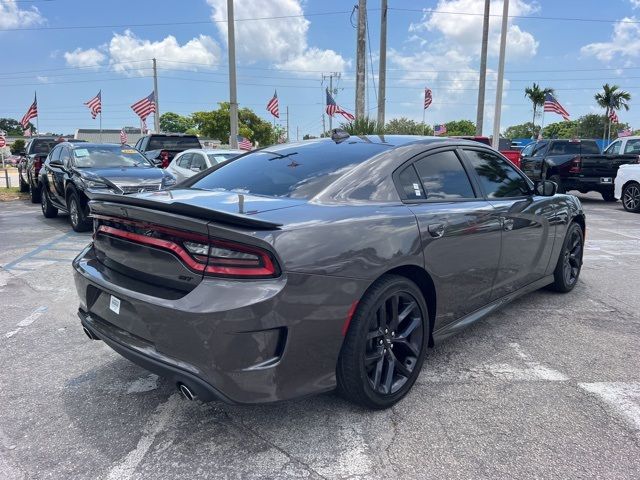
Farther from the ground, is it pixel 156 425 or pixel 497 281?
pixel 497 281

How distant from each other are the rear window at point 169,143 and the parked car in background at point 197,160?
162 inches

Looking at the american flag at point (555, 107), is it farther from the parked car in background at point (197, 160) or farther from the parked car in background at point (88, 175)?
the parked car in background at point (88, 175)

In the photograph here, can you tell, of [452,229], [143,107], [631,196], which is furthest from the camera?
[143,107]

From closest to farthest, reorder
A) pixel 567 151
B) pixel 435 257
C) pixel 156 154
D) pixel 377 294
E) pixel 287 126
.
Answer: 1. pixel 377 294
2. pixel 435 257
3. pixel 567 151
4. pixel 156 154
5. pixel 287 126

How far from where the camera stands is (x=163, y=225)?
250cm

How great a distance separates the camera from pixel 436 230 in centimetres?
312

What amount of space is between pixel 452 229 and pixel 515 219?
37.8 inches

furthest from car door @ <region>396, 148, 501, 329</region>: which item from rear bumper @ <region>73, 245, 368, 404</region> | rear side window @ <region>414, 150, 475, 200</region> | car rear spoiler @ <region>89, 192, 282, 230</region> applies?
car rear spoiler @ <region>89, 192, 282, 230</region>

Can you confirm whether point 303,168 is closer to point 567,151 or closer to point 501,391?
point 501,391

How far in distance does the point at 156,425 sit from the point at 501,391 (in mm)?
2046

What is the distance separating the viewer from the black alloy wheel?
2.79 metres

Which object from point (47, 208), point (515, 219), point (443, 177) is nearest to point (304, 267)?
point (443, 177)

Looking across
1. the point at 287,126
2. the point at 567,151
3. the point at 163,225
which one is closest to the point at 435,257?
the point at 163,225

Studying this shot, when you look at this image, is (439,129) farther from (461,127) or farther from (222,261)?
(461,127)
